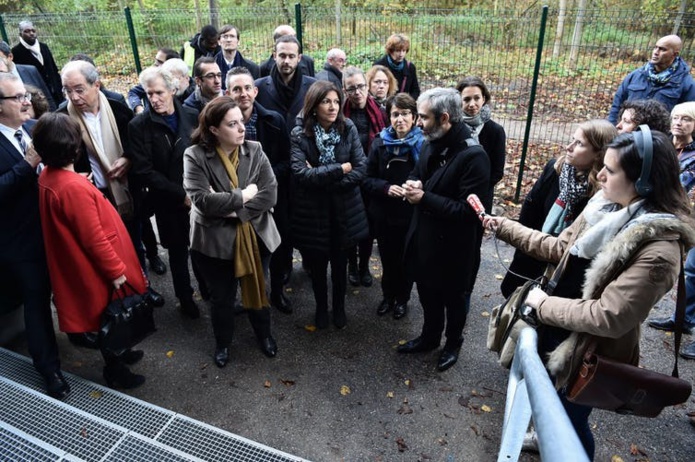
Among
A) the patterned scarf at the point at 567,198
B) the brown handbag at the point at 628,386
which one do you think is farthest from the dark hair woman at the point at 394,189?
the brown handbag at the point at 628,386

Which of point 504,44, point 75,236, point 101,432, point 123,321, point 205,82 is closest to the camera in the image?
point 101,432

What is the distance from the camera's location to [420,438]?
10.3ft

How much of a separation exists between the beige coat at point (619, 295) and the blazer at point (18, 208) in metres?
3.27

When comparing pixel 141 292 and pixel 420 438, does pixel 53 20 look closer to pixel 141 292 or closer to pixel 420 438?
pixel 141 292

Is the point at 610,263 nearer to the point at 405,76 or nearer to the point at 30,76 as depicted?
the point at 405,76

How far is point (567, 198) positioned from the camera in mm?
3139

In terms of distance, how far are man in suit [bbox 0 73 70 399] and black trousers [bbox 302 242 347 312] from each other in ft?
6.66

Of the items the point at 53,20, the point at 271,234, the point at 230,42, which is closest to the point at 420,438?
the point at 271,234

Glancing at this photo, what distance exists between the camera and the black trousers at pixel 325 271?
4.12m

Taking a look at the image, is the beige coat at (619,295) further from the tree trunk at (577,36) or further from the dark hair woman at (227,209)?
the tree trunk at (577,36)

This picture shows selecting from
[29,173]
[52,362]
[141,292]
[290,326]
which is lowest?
[290,326]

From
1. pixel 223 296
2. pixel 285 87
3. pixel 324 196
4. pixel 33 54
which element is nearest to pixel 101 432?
pixel 223 296

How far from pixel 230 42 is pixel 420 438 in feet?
17.2

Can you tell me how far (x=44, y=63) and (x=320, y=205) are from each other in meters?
6.27
